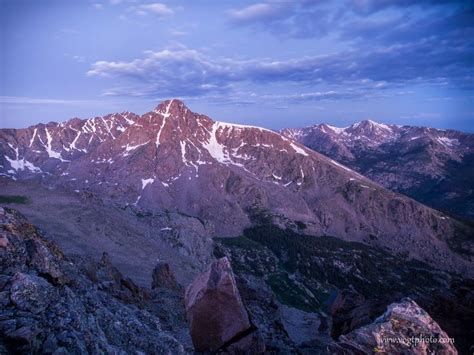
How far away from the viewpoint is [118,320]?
2394cm

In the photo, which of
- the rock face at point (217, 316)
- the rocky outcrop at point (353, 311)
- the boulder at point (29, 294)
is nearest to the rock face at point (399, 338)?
the rock face at point (217, 316)

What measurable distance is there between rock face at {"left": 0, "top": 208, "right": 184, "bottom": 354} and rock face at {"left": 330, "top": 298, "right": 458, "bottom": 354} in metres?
11.1

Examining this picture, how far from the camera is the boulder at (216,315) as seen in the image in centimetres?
2745

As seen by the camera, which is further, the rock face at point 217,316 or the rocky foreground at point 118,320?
the rock face at point 217,316

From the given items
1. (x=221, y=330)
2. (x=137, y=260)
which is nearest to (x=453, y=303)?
(x=221, y=330)

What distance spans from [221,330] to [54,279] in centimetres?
1214

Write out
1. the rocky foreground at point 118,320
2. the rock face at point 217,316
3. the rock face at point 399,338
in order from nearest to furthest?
the rocky foreground at point 118,320
the rock face at point 399,338
the rock face at point 217,316

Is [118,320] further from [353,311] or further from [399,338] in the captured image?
[353,311]

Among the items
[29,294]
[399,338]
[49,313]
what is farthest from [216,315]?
[29,294]

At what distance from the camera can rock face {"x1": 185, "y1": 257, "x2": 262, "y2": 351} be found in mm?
27453

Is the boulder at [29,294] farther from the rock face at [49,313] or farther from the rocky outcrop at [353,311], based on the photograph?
the rocky outcrop at [353,311]

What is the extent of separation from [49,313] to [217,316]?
41.4ft

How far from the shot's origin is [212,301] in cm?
2747

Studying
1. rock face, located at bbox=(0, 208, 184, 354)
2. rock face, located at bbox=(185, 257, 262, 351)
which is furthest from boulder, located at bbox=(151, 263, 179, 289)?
rock face, located at bbox=(185, 257, 262, 351)
